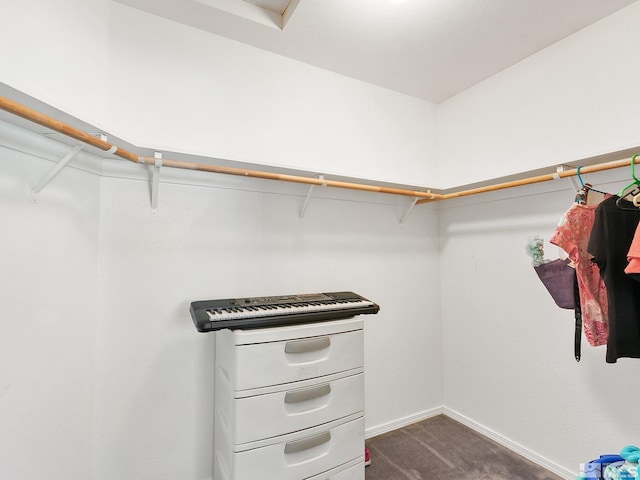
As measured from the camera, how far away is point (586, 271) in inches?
46.7

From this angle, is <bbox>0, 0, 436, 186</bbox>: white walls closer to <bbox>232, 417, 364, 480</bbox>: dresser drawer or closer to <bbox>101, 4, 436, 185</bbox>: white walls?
<bbox>101, 4, 436, 185</bbox>: white walls

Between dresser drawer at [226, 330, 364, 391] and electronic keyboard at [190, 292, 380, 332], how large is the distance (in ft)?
0.26

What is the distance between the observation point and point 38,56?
3.27 ft

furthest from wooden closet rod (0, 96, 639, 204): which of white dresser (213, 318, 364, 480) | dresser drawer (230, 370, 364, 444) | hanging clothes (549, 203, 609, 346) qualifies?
dresser drawer (230, 370, 364, 444)

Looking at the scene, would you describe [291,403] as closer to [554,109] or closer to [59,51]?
[59,51]

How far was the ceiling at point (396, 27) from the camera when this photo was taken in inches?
52.4

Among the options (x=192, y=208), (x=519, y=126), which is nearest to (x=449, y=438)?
(x=519, y=126)

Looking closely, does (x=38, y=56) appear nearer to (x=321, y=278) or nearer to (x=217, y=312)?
(x=217, y=312)

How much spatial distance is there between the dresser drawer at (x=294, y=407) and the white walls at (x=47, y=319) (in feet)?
2.02

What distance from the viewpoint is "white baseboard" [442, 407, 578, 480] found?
156 centimetres

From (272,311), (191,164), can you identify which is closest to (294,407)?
(272,311)

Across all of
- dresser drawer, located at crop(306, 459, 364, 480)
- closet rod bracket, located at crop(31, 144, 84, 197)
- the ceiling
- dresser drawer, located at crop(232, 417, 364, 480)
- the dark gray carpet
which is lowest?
the dark gray carpet

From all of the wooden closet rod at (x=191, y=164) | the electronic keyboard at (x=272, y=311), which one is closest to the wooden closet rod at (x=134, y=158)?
the wooden closet rod at (x=191, y=164)

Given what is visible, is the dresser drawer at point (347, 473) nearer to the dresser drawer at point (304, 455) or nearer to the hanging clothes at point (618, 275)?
the dresser drawer at point (304, 455)
